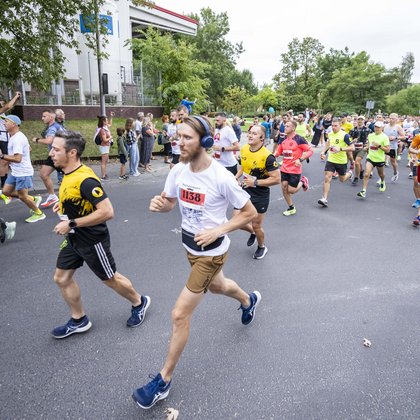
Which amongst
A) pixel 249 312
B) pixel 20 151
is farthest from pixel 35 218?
pixel 249 312

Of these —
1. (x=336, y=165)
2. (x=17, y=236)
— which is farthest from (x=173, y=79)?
(x=17, y=236)

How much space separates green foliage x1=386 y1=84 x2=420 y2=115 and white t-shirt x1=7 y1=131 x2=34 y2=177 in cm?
6306

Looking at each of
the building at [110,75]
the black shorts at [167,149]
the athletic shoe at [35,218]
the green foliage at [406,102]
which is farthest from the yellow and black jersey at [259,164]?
the green foliage at [406,102]

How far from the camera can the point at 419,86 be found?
5953 centimetres

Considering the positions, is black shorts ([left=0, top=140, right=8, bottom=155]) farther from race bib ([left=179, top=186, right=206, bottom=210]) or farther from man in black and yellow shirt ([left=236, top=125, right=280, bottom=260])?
race bib ([left=179, top=186, right=206, bottom=210])

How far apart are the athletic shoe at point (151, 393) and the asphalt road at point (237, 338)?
8 centimetres

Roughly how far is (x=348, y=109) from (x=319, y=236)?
4520 cm

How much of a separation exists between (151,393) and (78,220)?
1.47 m

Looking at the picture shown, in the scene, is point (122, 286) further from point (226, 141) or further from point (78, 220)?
point (226, 141)

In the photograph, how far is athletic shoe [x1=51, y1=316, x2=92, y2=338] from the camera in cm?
329

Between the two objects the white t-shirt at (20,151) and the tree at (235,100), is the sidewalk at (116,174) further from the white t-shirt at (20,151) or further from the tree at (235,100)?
the tree at (235,100)

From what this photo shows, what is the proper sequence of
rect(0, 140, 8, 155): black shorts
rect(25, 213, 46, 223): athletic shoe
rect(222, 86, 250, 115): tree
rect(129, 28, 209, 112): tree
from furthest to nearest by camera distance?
rect(222, 86, 250, 115): tree, rect(129, 28, 209, 112): tree, rect(0, 140, 8, 155): black shorts, rect(25, 213, 46, 223): athletic shoe

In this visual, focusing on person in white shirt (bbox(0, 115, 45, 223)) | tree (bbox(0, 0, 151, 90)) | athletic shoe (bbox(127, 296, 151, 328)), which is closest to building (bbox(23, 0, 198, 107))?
tree (bbox(0, 0, 151, 90))

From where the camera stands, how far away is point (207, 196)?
2.57 metres
